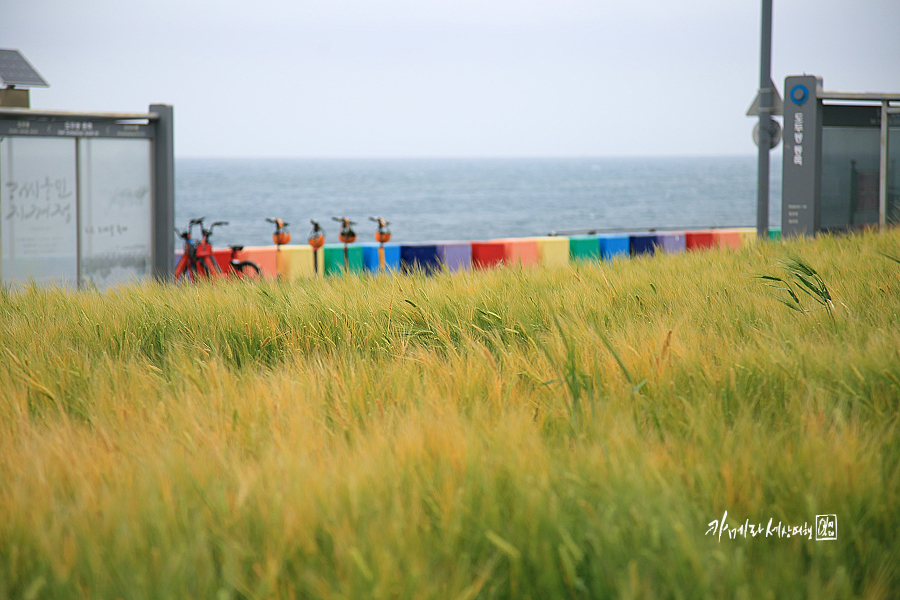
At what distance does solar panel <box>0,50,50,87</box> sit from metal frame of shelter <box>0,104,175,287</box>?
1.30ft

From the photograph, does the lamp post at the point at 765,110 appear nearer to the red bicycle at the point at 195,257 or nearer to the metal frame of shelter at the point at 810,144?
the metal frame of shelter at the point at 810,144

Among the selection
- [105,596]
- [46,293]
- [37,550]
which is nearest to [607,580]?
[105,596]

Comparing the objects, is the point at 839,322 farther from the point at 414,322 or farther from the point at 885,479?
the point at 414,322

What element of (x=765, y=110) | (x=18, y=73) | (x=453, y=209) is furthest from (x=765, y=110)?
(x=453, y=209)

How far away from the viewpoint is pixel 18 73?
9.65 meters

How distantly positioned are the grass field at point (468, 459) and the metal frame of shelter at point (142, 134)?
6.41 meters

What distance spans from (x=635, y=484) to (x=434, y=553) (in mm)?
527

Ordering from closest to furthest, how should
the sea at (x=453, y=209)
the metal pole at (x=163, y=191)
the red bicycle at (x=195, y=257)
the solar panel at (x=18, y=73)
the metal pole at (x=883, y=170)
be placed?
1. the solar panel at (x=18, y=73)
2. the metal pole at (x=163, y=191)
3. the red bicycle at (x=195, y=257)
4. the metal pole at (x=883, y=170)
5. the sea at (x=453, y=209)

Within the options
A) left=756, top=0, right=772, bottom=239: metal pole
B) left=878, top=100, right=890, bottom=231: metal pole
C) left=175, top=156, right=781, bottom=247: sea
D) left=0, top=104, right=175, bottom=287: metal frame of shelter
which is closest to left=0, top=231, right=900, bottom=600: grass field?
left=0, top=104, right=175, bottom=287: metal frame of shelter

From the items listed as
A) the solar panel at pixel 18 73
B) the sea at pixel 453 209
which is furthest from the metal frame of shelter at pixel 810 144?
the sea at pixel 453 209

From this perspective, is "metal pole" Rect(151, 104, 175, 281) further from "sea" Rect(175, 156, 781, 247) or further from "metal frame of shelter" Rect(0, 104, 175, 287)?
"sea" Rect(175, 156, 781, 247)

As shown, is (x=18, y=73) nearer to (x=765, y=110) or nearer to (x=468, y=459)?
(x=468, y=459)

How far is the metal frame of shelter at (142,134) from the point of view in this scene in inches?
379

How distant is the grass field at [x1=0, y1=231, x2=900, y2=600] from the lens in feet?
5.82
